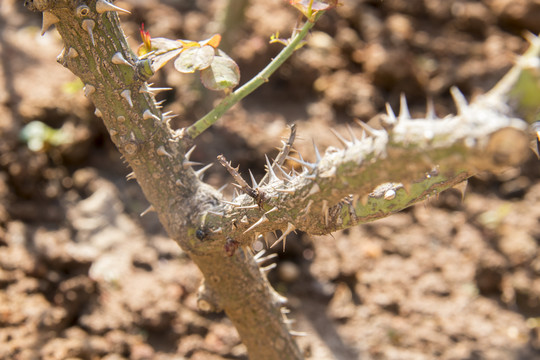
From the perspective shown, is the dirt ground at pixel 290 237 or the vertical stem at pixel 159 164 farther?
the dirt ground at pixel 290 237

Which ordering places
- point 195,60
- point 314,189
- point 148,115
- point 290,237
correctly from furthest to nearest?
point 290,237, point 148,115, point 195,60, point 314,189

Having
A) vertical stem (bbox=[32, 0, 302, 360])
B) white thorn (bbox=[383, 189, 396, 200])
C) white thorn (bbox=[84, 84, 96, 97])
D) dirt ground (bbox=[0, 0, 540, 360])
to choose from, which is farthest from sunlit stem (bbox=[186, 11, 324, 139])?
dirt ground (bbox=[0, 0, 540, 360])

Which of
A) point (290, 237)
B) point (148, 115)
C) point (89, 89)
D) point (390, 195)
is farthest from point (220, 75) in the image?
point (290, 237)

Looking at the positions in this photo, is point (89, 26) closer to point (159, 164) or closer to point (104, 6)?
point (104, 6)

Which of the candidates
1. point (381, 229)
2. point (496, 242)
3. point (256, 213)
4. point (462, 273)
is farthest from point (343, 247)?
point (256, 213)

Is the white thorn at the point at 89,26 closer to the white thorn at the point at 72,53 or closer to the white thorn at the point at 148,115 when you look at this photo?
the white thorn at the point at 72,53

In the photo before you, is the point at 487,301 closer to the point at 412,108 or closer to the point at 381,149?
the point at 412,108

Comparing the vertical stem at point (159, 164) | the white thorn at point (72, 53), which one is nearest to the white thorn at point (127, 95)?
the vertical stem at point (159, 164)
